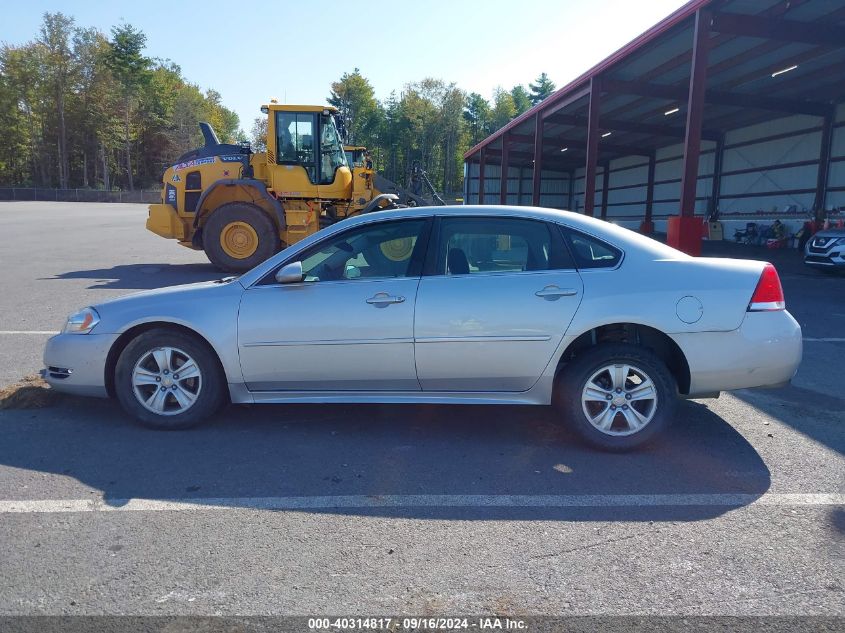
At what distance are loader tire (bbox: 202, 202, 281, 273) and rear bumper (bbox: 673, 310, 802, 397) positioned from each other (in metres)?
10.6

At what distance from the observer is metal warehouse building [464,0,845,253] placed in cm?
1324

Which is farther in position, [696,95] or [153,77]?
[153,77]

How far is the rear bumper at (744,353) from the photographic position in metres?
3.96

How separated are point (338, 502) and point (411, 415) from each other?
4.88ft

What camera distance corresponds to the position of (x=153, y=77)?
76812mm

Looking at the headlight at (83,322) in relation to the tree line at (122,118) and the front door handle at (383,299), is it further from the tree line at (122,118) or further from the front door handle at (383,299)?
the tree line at (122,118)

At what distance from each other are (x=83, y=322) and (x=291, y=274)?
1596 mm

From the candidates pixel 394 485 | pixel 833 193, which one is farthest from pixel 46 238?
pixel 833 193

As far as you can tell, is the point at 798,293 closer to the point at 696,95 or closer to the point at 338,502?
the point at 696,95

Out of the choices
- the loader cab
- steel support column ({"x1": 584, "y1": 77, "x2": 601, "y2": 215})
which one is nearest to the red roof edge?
steel support column ({"x1": 584, "y1": 77, "x2": 601, "y2": 215})

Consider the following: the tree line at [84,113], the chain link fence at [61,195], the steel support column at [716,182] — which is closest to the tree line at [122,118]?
the tree line at [84,113]

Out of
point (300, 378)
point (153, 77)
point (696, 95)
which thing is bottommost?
point (300, 378)

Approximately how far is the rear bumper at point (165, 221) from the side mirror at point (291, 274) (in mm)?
10616

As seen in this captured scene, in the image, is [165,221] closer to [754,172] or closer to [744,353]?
[744,353]
